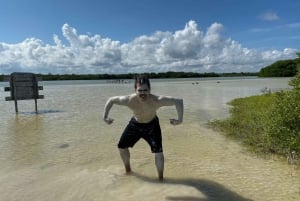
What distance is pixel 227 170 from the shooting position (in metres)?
7.04


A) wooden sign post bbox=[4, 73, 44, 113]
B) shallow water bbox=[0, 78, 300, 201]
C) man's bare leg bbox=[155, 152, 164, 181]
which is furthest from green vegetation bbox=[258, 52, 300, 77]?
man's bare leg bbox=[155, 152, 164, 181]

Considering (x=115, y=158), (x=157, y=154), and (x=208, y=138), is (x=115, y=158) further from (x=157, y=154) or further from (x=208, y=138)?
(x=208, y=138)

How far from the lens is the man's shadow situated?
18.2 ft

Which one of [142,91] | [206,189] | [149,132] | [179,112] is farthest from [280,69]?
[142,91]

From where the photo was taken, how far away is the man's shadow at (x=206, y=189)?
5.56 metres

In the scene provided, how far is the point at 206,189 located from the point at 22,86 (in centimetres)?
1614

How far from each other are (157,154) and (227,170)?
1.83 metres

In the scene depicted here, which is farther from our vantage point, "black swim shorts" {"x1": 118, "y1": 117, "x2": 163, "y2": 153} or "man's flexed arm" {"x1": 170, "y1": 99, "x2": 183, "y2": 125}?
"black swim shorts" {"x1": 118, "y1": 117, "x2": 163, "y2": 153}

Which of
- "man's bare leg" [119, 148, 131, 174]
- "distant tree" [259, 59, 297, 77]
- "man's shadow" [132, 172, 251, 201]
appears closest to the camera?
"man's shadow" [132, 172, 251, 201]

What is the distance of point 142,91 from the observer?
565 cm

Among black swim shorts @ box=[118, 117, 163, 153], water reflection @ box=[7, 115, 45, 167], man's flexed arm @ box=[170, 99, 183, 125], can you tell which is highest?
man's flexed arm @ box=[170, 99, 183, 125]

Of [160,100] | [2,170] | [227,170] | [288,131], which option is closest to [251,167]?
[227,170]

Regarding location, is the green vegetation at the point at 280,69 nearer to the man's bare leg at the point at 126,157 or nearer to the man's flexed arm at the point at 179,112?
the man's bare leg at the point at 126,157

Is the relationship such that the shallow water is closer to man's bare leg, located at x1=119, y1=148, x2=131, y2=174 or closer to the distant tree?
man's bare leg, located at x1=119, y1=148, x2=131, y2=174
